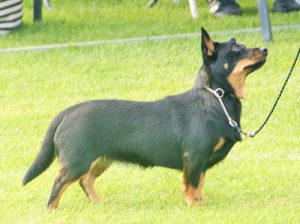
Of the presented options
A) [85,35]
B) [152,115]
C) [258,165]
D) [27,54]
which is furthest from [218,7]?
[152,115]

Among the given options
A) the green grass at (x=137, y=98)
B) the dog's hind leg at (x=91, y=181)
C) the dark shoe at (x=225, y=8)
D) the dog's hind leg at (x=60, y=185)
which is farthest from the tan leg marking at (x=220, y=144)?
the dark shoe at (x=225, y=8)

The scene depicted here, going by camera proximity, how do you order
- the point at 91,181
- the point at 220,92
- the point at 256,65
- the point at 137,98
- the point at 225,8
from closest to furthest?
the point at 256,65, the point at 220,92, the point at 91,181, the point at 137,98, the point at 225,8

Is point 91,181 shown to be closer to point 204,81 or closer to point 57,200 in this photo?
point 57,200

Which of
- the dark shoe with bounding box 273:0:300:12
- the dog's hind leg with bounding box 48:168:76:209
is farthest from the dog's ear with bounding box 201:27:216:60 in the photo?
the dark shoe with bounding box 273:0:300:12

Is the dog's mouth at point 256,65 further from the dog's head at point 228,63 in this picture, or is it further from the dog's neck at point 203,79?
the dog's neck at point 203,79

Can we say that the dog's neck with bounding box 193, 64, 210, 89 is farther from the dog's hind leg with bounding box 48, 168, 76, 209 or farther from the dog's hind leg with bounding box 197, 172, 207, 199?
the dog's hind leg with bounding box 48, 168, 76, 209

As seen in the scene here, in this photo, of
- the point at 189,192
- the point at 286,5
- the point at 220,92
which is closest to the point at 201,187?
the point at 189,192

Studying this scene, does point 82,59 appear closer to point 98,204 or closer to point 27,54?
point 27,54

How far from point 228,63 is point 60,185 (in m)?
1.34

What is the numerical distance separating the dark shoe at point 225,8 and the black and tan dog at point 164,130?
245 inches

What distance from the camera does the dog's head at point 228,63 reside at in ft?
23.4

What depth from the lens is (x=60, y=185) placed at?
7090 mm

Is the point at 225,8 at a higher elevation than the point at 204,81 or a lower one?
lower

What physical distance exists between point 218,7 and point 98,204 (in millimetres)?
6536
